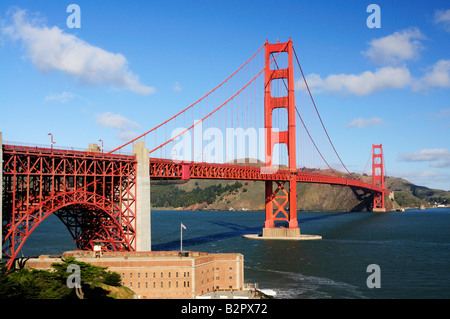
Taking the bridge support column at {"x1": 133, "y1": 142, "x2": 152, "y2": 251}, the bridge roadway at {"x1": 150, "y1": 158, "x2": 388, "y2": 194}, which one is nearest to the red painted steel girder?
the bridge support column at {"x1": 133, "y1": 142, "x2": 152, "y2": 251}

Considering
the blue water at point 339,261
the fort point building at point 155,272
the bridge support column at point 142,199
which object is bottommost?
the blue water at point 339,261

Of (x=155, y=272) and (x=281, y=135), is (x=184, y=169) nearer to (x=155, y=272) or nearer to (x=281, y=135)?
(x=155, y=272)

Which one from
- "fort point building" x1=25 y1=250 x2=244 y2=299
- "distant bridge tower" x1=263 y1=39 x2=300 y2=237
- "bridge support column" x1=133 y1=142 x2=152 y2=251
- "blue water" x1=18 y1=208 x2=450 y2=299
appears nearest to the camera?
"fort point building" x1=25 y1=250 x2=244 y2=299

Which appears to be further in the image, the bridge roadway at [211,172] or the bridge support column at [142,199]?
the bridge roadway at [211,172]

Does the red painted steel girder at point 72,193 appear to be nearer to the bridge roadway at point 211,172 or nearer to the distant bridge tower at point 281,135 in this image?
the bridge roadway at point 211,172

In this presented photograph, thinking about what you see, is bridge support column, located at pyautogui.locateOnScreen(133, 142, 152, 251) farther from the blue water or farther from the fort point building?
the blue water

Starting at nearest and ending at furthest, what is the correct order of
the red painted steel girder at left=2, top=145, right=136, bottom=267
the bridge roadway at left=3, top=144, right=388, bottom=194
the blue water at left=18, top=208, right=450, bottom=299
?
1. the red painted steel girder at left=2, top=145, right=136, bottom=267
2. the bridge roadway at left=3, top=144, right=388, bottom=194
3. the blue water at left=18, top=208, right=450, bottom=299

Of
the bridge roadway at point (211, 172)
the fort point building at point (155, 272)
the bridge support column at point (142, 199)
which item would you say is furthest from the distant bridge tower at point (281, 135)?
the fort point building at point (155, 272)

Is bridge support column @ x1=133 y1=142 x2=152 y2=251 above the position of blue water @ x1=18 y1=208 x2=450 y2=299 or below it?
above
